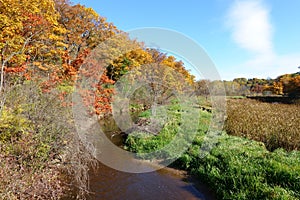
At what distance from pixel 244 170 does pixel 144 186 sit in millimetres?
3102

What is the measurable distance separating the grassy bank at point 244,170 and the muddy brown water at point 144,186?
52 cm

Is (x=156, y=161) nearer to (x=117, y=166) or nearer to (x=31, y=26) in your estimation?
(x=117, y=166)

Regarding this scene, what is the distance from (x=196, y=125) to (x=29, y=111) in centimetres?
915

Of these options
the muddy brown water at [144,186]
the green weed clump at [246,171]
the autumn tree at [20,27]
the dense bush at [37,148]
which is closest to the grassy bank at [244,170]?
the green weed clump at [246,171]

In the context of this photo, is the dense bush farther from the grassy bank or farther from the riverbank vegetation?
the grassy bank

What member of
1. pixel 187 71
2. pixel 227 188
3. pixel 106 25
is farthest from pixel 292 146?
pixel 187 71

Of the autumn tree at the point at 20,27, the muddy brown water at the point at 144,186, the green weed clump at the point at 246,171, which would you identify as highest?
the autumn tree at the point at 20,27

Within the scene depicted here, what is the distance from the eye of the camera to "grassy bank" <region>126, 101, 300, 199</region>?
213 inches

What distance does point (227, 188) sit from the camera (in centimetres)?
611

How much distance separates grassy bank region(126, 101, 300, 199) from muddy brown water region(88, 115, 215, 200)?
0.52 m

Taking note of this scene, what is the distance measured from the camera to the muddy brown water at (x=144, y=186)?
5.97m

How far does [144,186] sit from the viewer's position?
6.58 meters

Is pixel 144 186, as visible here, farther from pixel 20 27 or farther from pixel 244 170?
pixel 20 27

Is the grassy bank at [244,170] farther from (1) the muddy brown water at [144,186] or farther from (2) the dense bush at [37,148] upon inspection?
(2) the dense bush at [37,148]
